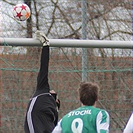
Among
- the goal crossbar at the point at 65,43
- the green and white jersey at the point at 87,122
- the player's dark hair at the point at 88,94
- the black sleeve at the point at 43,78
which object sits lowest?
the green and white jersey at the point at 87,122

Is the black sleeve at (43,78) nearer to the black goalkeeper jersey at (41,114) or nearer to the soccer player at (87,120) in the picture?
the black goalkeeper jersey at (41,114)

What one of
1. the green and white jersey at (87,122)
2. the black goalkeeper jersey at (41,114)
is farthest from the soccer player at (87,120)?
the black goalkeeper jersey at (41,114)

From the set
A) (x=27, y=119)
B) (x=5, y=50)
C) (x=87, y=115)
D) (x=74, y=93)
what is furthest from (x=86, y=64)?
(x=87, y=115)

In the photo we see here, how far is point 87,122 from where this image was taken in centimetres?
433

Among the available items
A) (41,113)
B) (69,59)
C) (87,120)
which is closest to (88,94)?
(87,120)

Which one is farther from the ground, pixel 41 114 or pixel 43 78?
pixel 43 78

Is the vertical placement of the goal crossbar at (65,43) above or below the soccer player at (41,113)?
above

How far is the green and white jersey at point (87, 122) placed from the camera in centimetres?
431

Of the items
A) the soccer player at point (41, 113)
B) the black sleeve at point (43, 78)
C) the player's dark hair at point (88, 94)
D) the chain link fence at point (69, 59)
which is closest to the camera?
the player's dark hair at point (88, 94)

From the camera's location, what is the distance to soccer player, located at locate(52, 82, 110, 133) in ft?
14.1

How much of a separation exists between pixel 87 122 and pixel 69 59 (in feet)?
9.88

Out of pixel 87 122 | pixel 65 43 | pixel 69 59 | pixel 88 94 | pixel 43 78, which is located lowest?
pixel 87 122

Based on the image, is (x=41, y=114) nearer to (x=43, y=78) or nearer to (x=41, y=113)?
(x=41, y=113)

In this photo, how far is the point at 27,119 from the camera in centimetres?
498
